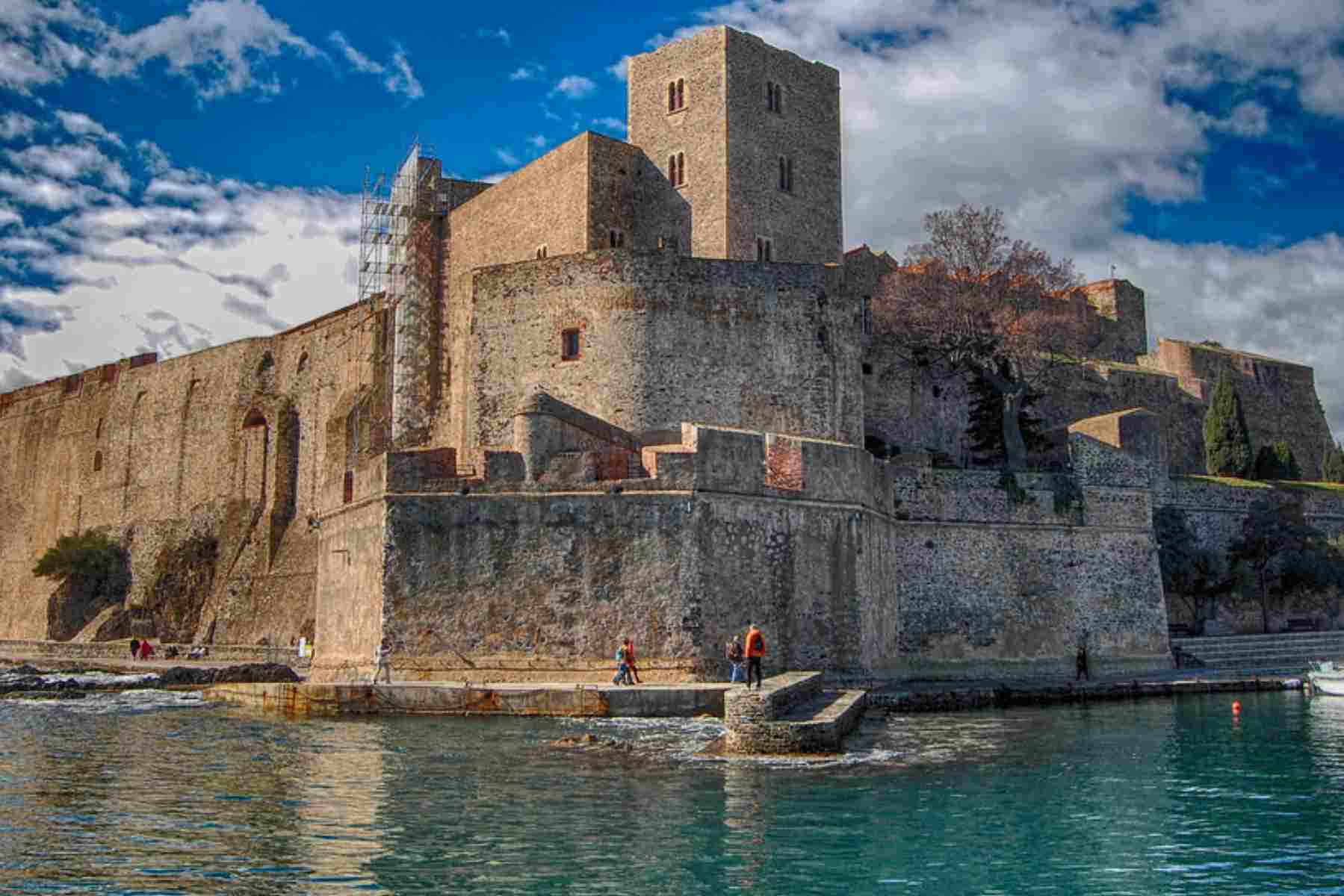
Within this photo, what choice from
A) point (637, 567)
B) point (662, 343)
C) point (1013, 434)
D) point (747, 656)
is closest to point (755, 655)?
point (747, 656)

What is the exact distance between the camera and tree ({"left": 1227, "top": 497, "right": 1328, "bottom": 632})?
107ft

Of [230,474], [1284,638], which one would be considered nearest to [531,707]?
[1284,638]

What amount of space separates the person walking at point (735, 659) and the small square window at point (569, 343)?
6648 mm

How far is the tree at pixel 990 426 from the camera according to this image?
3494 cm

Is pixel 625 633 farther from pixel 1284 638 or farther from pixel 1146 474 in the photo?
pixel 1284 638

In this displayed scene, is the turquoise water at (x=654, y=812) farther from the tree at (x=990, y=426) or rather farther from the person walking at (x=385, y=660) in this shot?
the tree at (x=990, y=426)

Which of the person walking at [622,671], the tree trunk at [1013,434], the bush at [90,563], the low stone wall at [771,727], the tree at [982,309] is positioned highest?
the tree at [982,309]

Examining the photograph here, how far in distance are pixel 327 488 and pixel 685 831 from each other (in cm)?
1625

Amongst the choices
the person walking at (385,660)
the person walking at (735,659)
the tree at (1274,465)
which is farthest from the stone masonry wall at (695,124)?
the tree at (1274,465)

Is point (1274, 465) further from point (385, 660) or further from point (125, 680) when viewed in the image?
point (125, 680)

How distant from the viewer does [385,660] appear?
21.3 meters

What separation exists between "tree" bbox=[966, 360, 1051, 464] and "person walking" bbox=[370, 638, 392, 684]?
18.2 m

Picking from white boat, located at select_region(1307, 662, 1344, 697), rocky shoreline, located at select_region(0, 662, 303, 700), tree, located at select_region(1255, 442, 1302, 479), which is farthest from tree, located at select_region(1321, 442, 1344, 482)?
rocky shoreline, located at select_region(0, 662, 303, 700)

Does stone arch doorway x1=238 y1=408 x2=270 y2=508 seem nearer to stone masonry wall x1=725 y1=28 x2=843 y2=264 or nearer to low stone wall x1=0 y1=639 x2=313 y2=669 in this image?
low stone wall x1=0 y1=639 x2=313 y2=669
